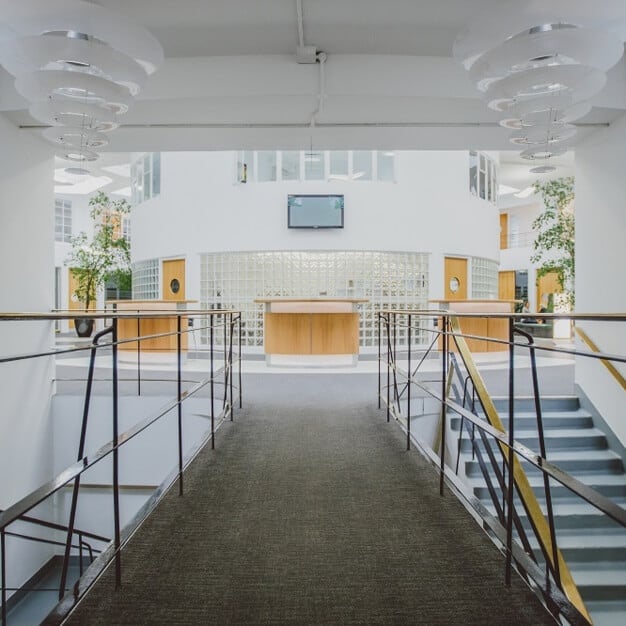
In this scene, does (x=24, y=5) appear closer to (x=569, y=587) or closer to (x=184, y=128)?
(x=184, y=128)

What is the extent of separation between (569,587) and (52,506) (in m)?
5.49

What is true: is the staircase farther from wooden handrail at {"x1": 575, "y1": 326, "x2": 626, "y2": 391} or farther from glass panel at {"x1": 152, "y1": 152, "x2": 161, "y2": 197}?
glass panel at {"x1": 152, "y1": 152, "x2": 161, "y2": 197}

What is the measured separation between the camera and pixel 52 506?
18.7 feet

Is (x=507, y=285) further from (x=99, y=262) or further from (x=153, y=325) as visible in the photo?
(x=153, y=325)

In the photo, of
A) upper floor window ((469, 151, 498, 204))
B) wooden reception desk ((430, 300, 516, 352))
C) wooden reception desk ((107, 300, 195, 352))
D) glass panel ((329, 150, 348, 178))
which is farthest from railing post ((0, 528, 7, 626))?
upper floor window ((469, 151, 498, 204))

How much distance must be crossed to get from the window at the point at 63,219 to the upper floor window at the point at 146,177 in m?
5.73

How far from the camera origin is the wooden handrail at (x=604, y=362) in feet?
13.8

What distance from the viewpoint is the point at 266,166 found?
10336 millimetres

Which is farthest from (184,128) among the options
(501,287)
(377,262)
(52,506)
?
(501,287)

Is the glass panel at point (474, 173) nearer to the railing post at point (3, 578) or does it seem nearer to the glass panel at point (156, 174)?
the glass panel at point (156, 174)

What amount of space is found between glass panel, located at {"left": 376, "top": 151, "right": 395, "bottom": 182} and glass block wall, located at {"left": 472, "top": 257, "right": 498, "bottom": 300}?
9.21 ft

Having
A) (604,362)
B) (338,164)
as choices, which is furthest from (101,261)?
(604,362)

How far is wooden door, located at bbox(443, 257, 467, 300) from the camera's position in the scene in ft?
34.9

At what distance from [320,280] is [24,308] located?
6.08 meters
